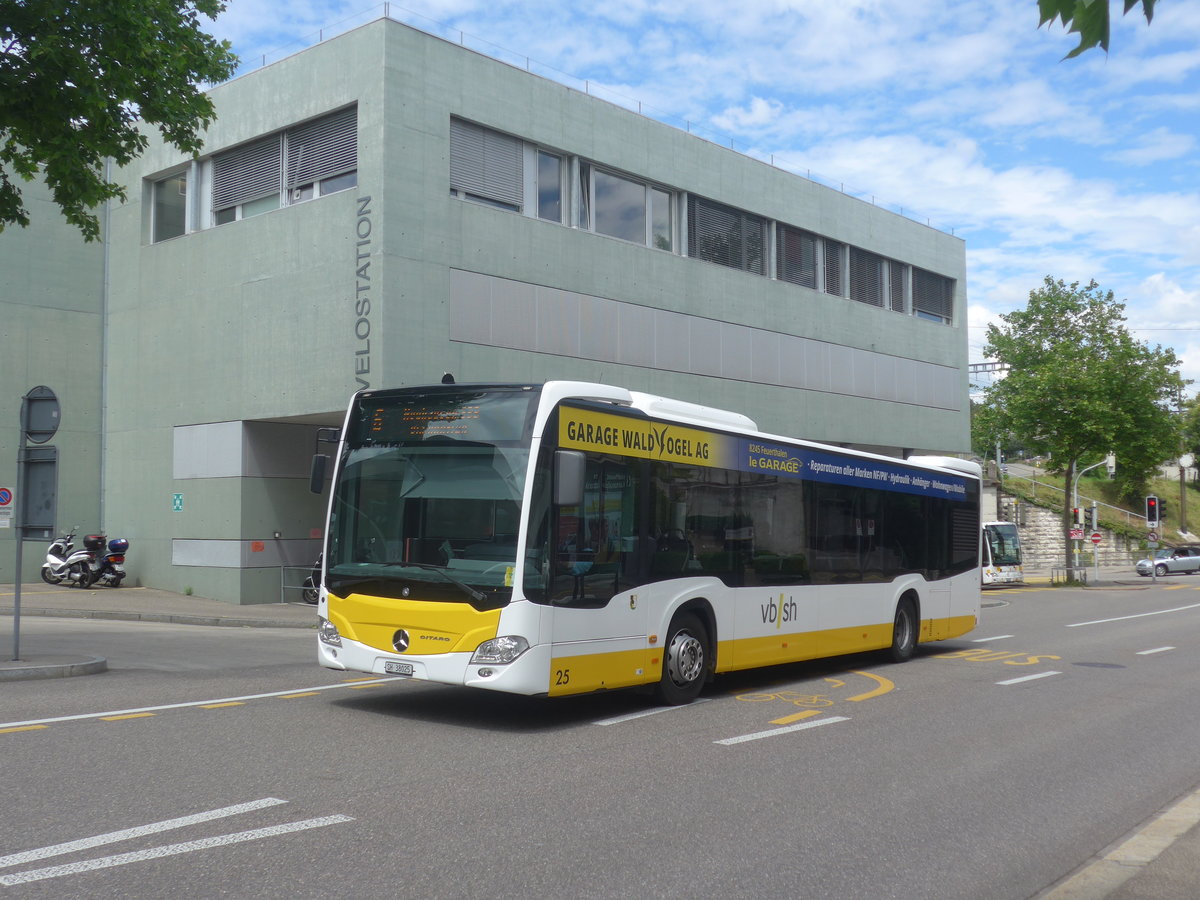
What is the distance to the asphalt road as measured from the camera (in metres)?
5.35

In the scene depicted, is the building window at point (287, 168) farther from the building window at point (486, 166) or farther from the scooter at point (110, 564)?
the scooter at point (110, 564)

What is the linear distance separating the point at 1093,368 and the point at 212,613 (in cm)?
3304

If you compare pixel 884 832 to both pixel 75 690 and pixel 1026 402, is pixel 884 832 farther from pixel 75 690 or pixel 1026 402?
pixel 1026 402

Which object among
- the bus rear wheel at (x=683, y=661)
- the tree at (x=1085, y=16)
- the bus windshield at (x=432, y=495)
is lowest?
the bus rear wheel at (x=683, y=661)

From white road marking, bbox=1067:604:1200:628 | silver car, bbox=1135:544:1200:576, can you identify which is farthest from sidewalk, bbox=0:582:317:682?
silver car, bbox=1135:544:1200:576

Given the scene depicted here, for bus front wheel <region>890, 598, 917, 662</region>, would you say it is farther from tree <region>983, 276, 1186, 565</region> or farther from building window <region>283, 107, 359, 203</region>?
tree <region>983, 276, 1186, 565</region>

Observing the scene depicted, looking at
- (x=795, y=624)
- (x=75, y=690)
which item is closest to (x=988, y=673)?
(x=795, y=624)

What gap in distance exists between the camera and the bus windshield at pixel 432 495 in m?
9.21

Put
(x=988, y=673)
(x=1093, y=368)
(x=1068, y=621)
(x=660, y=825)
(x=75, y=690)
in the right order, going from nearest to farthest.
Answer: (x=660, y=825)
(x=75, y=690)
(x=988, y=673)
(x=1068, y=621)
(x=1093, y=368)

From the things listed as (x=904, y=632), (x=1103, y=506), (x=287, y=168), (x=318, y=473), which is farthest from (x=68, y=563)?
(x=1103, y=506)

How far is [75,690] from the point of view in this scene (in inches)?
432

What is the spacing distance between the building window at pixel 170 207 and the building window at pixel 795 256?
15549mm

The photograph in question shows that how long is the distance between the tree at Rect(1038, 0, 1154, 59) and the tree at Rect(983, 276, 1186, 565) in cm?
4066

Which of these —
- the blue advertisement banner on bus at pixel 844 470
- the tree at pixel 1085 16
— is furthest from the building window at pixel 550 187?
the tree at pixel 1085 16
